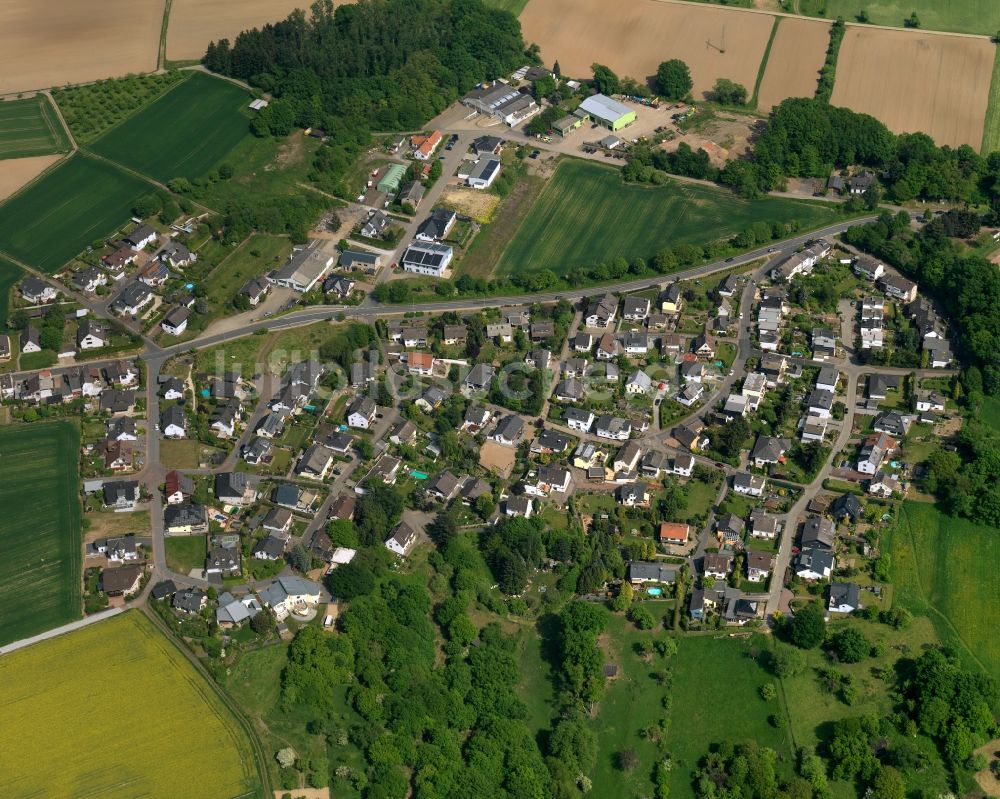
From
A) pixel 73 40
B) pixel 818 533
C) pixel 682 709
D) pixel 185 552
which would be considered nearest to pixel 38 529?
pixel 185 552

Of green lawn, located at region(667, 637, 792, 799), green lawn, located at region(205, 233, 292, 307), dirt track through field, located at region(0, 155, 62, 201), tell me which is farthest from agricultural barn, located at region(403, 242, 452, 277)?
green lawn, located at region(667, 637, 792, 799)

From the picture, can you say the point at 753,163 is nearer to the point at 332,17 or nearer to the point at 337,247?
the point at 337,247

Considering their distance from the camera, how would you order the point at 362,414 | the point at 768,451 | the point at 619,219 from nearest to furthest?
1. the point at 768,451
2. the point at 362,414
3. the point at 619,219

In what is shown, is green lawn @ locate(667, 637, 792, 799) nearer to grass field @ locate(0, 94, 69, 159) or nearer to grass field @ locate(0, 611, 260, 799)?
grass field @ locate(0, 611, 260, 799)

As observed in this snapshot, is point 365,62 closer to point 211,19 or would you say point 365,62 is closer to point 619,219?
point 211,19

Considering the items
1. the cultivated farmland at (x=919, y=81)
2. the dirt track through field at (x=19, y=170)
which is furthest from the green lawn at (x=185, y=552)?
the cultivated farmland at (x=919, y=81)
